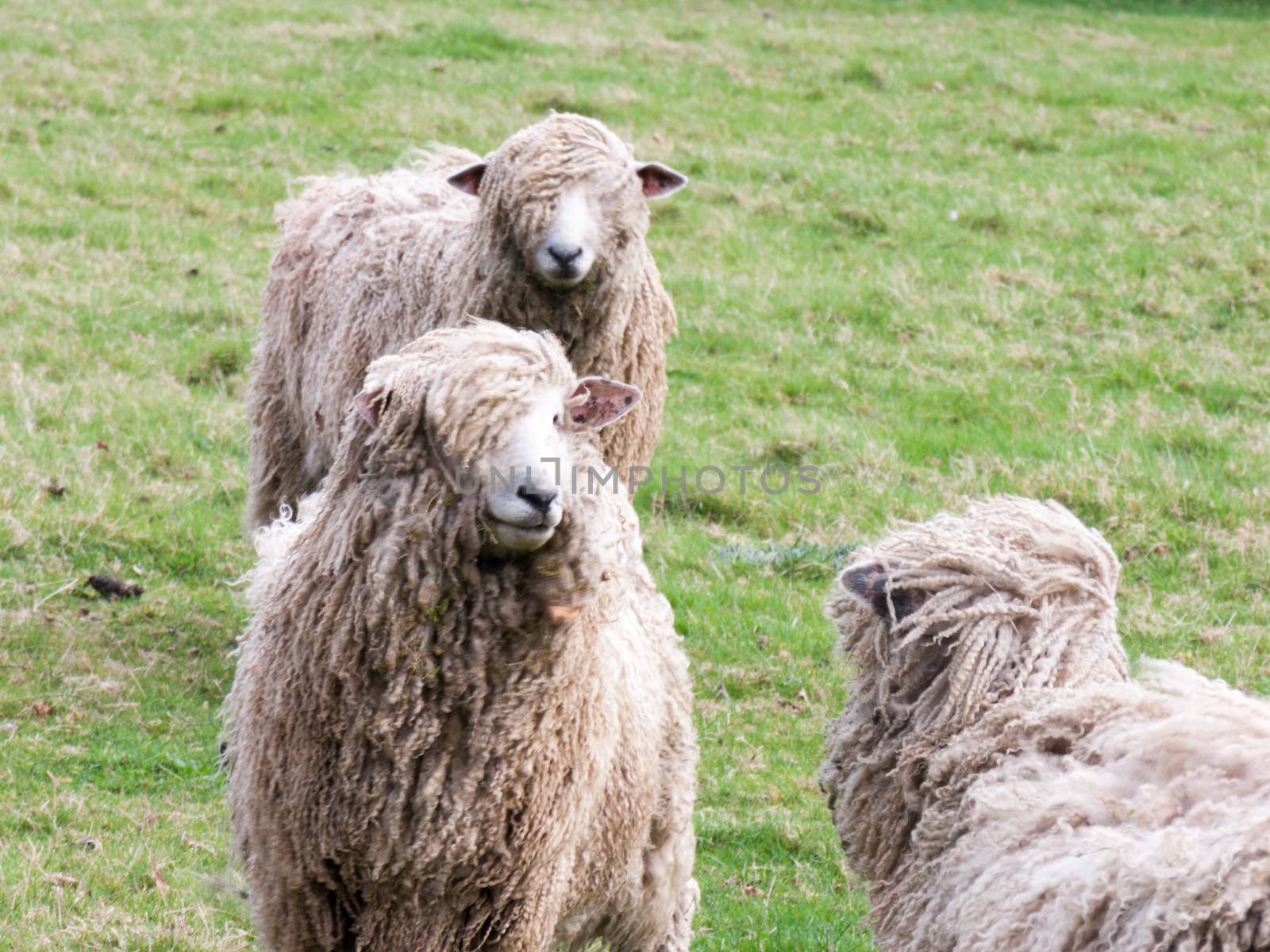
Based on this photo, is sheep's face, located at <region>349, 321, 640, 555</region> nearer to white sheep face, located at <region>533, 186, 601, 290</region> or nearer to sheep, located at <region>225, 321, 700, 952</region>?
sheep, located at <region>225, 321, 700, 952</region>

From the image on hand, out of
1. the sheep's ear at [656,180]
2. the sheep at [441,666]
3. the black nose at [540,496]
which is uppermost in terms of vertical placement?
the sheep's ear at [656,180]

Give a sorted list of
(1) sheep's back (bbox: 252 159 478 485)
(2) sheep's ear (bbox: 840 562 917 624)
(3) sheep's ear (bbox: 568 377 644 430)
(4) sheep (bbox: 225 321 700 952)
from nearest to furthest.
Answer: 1. (4) sheep (bbox: 225 321 700 952)
2. (3) sheep's ear (bbox: 568 377 644 430)
3. (2) sheep's ear (bbox: 840 562 917 624)
4. (1) sheep's back (bbox: 252 159 478 485)

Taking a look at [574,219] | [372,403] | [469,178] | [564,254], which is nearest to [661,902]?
[372,403]

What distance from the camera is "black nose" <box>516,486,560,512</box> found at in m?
3.10

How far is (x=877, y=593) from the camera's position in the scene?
368cm

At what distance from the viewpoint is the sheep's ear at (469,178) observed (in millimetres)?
5930

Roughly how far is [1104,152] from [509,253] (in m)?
8.67

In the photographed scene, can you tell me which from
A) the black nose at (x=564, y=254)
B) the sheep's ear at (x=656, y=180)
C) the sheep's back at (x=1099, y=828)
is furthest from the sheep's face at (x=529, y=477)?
the sheep's ear at (x=656, y=180)

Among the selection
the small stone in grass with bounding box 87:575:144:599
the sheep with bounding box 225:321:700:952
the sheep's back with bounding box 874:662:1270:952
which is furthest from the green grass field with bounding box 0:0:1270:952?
the sheep's back with bounding box 874:662:1270:952

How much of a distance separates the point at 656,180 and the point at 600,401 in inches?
98.9

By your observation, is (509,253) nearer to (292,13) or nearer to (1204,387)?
(1204,387)

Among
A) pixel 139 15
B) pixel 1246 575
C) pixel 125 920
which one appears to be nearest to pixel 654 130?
pixel 139 15

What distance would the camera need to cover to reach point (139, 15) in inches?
597

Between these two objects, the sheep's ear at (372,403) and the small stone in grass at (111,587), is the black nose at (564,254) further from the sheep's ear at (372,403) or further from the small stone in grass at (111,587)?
the small stone in grass at (111,587)
